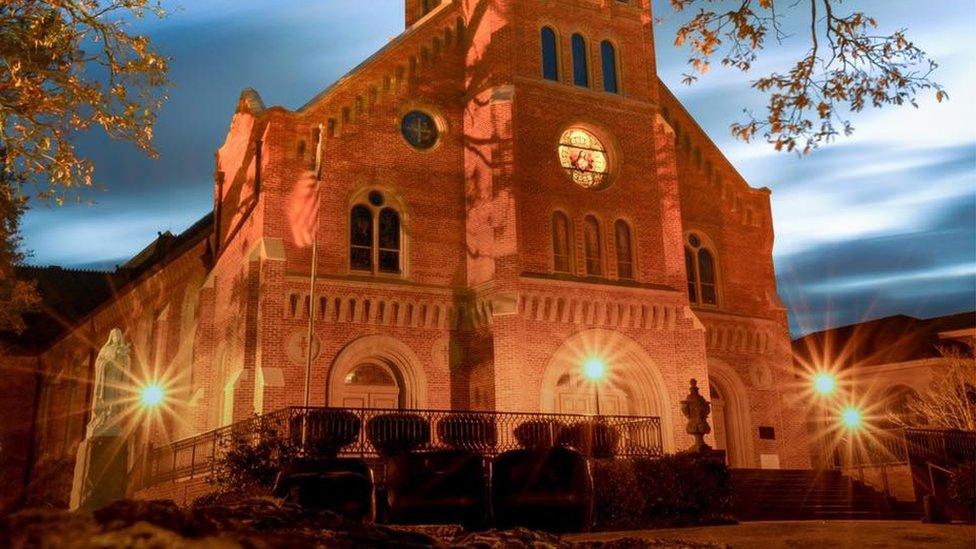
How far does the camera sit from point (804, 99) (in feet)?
33.9

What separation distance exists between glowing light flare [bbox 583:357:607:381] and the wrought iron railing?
1.63 meters

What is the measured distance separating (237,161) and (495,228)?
9167 mm

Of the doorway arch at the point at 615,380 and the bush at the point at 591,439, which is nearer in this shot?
the bush at the point at 591,439

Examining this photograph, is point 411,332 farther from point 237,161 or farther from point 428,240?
point 237,161

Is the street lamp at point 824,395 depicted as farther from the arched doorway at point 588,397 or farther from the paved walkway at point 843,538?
the paved walkway at point 843,538

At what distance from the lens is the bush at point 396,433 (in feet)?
59.3

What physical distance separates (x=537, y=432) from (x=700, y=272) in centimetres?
1083

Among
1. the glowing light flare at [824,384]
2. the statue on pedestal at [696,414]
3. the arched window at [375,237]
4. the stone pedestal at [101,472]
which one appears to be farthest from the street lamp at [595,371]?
the stone pedestal at [101,472]

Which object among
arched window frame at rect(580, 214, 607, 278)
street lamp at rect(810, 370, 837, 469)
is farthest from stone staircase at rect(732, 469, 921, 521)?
arched window frame at rect(580, 214, 607, 278)

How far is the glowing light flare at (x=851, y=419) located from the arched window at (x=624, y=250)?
439 inches

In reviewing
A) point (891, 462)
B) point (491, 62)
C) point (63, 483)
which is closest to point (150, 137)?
point (491, 62)

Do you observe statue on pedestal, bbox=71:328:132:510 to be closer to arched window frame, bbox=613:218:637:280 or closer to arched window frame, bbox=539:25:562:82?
arched window frame, bbox=613:218:637:280

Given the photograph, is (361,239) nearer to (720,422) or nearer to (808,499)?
(720,422)

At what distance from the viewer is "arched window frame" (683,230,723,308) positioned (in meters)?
28.2
